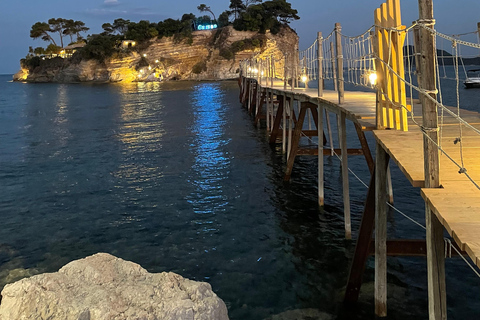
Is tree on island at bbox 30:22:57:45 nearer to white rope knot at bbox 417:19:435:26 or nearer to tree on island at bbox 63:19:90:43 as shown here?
tree on island at bbox 63:19:90:43

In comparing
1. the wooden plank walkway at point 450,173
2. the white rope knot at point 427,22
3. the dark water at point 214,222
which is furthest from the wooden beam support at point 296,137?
the white rope knot at point 427,22

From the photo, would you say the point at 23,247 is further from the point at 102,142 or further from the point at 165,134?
the point at 165,134

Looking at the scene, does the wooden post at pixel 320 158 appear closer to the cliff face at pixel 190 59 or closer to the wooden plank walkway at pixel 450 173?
the wooden plank walkway at pixel 450 173

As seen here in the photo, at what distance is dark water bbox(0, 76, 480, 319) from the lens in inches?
271

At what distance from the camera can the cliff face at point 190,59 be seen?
93000 mm

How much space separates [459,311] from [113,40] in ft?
345

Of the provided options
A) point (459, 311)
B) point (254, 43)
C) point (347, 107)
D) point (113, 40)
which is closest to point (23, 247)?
point (347, 107)

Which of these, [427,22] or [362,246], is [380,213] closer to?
[362,246]

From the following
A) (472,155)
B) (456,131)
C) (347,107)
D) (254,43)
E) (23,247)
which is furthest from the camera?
(254,43)

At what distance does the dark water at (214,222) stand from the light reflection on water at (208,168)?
0.06 m

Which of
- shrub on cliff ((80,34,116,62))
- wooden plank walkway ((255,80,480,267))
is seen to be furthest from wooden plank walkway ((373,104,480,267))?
shrub on cliff ((80,34,116,62))

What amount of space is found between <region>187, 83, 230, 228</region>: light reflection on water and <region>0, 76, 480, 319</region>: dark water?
0.20ft

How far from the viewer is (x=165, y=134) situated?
2388 cm

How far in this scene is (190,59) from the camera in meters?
96.8
